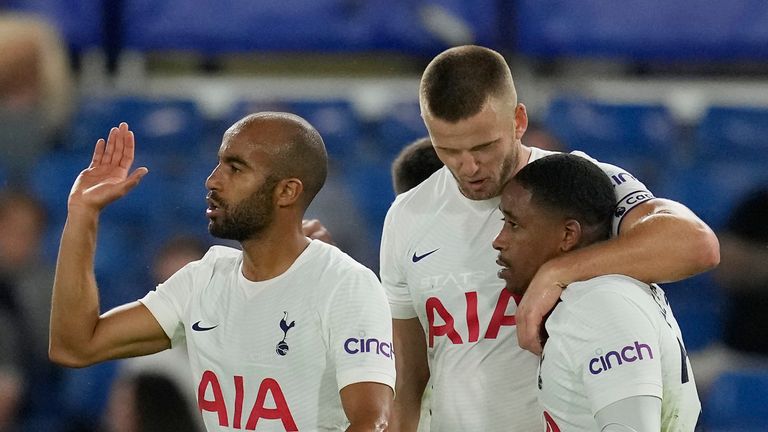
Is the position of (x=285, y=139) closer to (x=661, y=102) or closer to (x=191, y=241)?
(x=191, y=241)

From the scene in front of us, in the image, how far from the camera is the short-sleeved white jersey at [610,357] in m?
2.38

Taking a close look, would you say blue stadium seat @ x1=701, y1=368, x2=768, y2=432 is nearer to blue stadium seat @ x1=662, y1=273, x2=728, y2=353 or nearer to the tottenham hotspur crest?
blue stadium seat @ x1=662, y1=273, x2=728, y2=353

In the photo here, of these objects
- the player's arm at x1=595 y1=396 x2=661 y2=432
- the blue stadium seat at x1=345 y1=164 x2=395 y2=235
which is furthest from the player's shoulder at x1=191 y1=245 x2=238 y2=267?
the blue stadium seat at x1=345 y1=164 x2=395 y2=235

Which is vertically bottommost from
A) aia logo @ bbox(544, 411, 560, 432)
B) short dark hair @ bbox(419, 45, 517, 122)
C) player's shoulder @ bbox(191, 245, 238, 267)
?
aia logo @ bbox(544, 411, 560, 432)

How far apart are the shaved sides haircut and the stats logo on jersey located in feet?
2.72

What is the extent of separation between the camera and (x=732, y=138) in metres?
6.09

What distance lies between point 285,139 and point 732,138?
3.92 meters

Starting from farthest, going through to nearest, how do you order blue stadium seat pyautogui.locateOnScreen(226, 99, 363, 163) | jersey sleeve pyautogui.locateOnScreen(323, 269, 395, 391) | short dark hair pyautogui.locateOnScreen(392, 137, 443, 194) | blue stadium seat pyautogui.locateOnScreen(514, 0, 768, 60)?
blue stadium seat pyautogui.locateOnScreen(226, 99, 363, 163)
blue stadium seat pyautogui.locateOnScreen(514, 0, 768, 60)
short dark hair pyautogui.locateOnScreen(392, 137, 443, 194)
jersey sleeve pyautogui.locateOnScreen(323, 269, 395, 391)

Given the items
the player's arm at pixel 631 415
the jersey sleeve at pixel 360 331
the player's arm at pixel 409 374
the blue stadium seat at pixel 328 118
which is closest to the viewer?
the player's arm at pixel 631 415

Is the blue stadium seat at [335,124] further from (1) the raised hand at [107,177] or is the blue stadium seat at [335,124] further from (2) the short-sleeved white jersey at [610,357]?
(2) the short-sleeved white jersey at [610,357]

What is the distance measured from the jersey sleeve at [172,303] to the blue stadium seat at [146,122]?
3247mm

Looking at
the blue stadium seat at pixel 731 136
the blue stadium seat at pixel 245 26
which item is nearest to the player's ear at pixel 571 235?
the blue stadium seat at pixel 245 26

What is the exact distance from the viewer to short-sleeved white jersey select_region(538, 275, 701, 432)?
2381mm

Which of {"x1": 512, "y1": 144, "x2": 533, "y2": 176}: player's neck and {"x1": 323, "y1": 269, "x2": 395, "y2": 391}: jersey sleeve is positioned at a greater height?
{"x1": 512, "y1": 144, "x2": 533, "y2": 176}: player's neck
